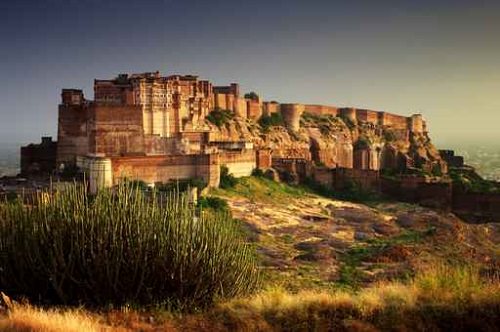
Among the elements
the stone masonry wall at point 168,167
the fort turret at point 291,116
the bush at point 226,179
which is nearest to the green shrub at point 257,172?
the bush at point 226,179

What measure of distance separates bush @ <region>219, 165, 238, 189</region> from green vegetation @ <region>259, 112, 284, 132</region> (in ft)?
49.3

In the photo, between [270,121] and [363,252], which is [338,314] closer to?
[363,252]

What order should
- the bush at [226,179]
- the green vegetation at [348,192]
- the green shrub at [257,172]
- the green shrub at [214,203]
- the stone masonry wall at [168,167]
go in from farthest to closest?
1. the green vegetation at [348,192]
2. the green shrub at [257,172]
3. the bush at [226,179]
4. the stone masonry wall at [168,167]
5. the green shrub at [214,203]

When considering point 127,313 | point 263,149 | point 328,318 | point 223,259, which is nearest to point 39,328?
point 127,313

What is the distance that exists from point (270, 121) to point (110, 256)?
1671 inches

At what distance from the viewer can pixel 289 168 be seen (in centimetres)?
4197

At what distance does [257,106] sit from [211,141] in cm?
1440

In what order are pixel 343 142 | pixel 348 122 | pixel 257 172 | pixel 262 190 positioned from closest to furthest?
pixel 262 190, pixel 257 172, pixel 343 142, pixel 348 122

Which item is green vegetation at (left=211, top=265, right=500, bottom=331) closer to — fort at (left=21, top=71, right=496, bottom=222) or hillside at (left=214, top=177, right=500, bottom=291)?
hillside at (left=214, top=177, right=500, bottom=291)

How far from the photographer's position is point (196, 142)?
36.3 m

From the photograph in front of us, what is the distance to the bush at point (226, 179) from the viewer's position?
113 ft

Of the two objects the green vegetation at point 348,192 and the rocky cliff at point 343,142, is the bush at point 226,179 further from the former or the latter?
the green vegetation at point 348,192

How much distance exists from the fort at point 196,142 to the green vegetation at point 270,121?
13 centimetres

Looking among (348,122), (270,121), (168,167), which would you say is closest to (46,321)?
(168,167)
